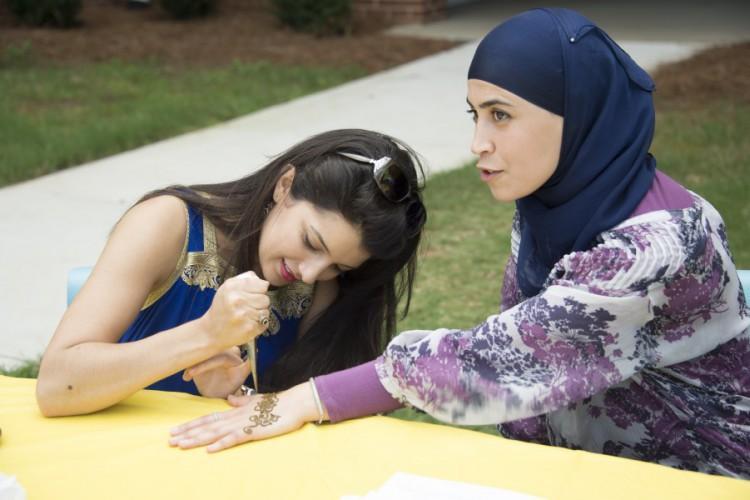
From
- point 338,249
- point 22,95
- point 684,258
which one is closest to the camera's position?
point 684,258

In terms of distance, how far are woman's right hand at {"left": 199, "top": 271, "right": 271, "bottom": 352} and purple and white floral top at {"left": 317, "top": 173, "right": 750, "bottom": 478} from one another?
0.57ft

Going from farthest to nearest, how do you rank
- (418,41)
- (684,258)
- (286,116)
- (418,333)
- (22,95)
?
(418,41) → (22,95) → (286,116) → (418,333) → (684,258)

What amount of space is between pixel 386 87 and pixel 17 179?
3.34 meters

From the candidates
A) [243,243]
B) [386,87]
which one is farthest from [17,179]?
[243,243]

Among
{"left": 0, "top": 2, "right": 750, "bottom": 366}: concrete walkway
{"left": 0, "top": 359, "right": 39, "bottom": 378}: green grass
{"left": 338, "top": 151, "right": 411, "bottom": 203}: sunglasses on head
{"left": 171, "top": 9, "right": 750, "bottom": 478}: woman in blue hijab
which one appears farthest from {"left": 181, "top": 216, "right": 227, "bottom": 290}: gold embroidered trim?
{"left": 0, "top": 2, "right": 750, "bottom": 366}: concrete walkway

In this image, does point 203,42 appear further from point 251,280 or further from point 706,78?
point 251,280

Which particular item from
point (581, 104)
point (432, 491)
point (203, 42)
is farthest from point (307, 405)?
point (203, 42)

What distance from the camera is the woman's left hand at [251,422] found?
1.95 metres

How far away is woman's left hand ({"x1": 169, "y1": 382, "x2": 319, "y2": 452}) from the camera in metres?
1.95

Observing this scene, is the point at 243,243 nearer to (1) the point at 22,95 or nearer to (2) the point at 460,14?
(1) the point at 22,95

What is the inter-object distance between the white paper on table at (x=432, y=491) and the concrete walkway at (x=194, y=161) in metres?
2.55

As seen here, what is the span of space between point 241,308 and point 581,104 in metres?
0.75

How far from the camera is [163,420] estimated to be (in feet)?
6.81

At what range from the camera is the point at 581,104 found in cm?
202
